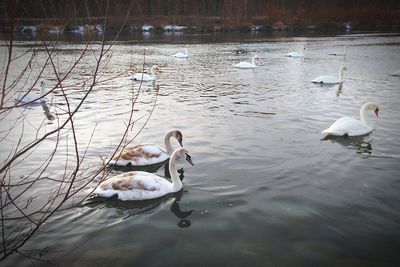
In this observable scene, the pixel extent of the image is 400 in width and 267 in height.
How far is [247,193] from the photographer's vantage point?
707 centimetres

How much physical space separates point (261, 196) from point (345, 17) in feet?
262

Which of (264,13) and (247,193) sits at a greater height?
(264,13)

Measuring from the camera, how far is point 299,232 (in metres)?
5.73

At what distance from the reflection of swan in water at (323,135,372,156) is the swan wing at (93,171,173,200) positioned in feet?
17.9

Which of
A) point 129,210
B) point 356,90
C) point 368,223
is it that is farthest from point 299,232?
point 356,90

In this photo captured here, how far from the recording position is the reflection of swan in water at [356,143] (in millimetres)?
9398

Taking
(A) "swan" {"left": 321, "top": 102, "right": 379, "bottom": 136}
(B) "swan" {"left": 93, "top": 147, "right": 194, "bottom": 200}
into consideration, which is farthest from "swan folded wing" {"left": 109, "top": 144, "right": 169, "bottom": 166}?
(A) "swan" {"left": 321, "top": 102, "right": 379, "bottom": 136}

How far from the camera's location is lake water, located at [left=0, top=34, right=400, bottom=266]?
5277mm

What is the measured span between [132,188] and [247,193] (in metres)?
2.21

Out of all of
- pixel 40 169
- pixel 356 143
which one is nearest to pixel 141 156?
pixel 40 169

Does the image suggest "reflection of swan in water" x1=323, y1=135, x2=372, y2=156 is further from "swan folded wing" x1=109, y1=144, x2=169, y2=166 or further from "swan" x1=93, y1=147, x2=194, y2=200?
"swan" x1=93, y1=147, x2=194, y2=200

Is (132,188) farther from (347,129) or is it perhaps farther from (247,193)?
(347,129)

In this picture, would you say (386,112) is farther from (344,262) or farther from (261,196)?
(344,262)

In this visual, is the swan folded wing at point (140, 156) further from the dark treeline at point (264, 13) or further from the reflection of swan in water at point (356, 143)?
the dark treeline at point (264, 13)
